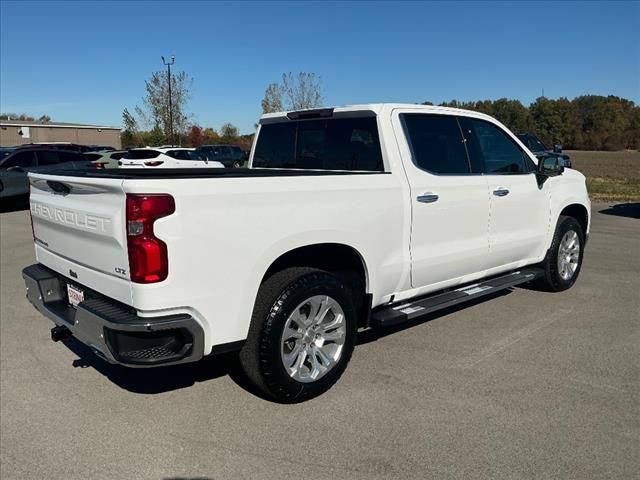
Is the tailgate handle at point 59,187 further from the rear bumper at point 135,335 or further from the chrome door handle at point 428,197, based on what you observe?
the chrome door handle at point 428,197

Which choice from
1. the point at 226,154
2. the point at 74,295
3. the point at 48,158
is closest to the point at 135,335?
the point at 74,295

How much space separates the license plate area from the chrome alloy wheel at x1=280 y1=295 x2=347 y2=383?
4.48 ft

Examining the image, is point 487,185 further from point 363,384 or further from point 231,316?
point 231,316

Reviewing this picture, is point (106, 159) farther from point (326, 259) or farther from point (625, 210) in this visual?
point (326, 259)

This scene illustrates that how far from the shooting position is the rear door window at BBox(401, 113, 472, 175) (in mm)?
4441

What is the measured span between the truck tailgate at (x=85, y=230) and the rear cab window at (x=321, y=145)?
6.90ft

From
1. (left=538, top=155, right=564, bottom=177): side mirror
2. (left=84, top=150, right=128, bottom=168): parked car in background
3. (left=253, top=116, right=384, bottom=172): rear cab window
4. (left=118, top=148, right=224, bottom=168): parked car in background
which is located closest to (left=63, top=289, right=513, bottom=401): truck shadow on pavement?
(left=253, top=116, right=384, bottom=172): rear cab window

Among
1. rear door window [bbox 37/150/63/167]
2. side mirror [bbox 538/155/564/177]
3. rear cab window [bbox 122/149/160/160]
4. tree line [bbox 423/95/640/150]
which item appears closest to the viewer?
side mirror [bbox 538/155/564/177]

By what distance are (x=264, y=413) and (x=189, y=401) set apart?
0.58 metres

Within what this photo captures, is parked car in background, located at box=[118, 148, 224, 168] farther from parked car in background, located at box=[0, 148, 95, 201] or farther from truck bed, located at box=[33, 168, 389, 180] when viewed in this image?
truck bed, located at box=[33, 168, 389, 180]

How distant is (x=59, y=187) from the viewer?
142 inches

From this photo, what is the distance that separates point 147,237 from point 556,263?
15.5 ft

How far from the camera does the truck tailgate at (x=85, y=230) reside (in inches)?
118

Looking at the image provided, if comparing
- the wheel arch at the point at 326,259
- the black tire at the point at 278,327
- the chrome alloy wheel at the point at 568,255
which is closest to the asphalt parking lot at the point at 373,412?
the black tire at the point at 278,327
